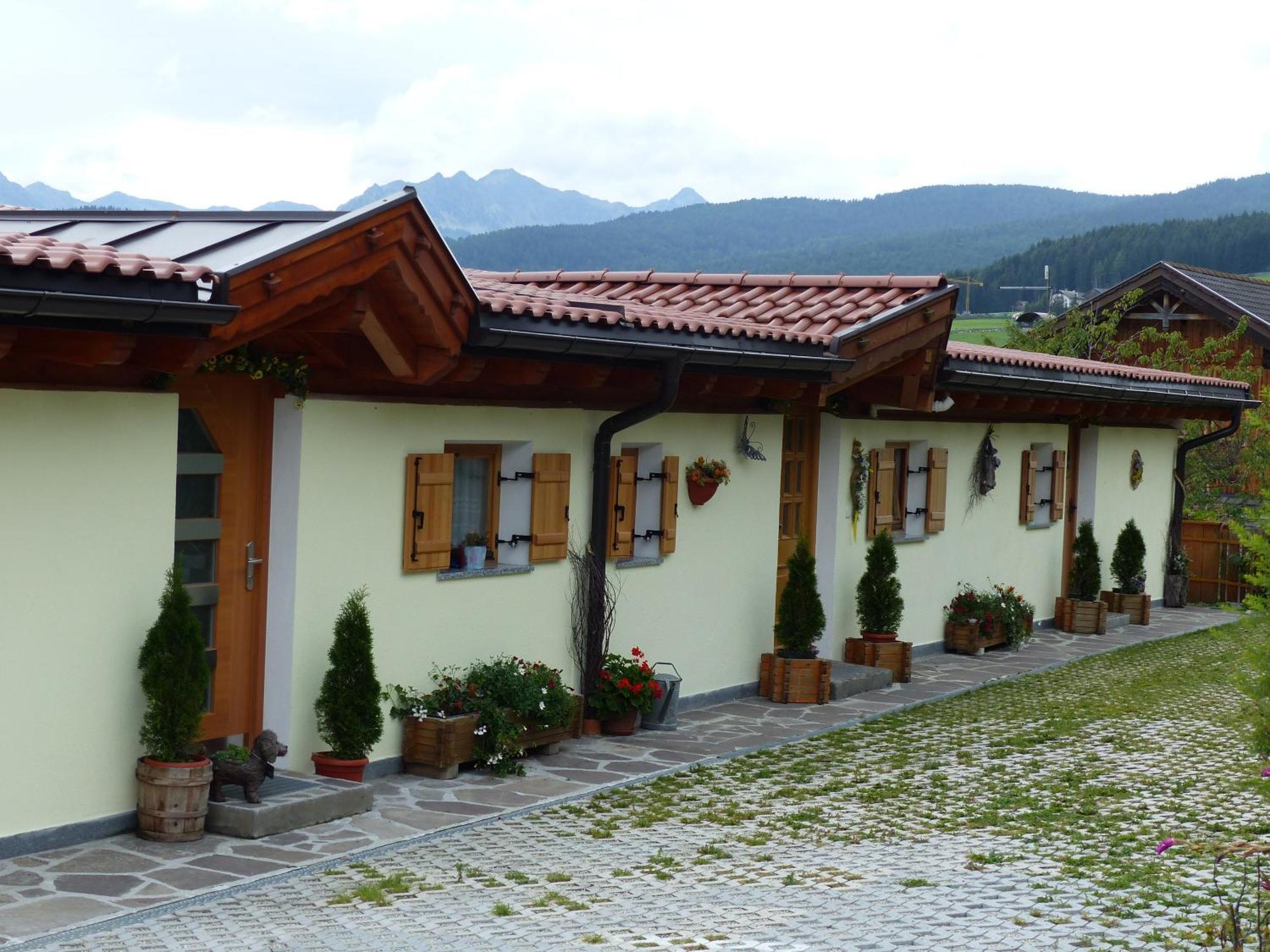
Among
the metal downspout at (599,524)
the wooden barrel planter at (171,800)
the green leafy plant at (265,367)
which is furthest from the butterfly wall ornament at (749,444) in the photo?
the wooden barrel planter at (171,800)

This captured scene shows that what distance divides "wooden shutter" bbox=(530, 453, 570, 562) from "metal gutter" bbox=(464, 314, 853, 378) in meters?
0.83

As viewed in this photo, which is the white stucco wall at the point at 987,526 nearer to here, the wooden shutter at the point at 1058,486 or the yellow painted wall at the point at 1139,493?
the yellow painted wall at the point at 1139,493

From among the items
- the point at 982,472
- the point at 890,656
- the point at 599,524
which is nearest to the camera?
the point at 599,524

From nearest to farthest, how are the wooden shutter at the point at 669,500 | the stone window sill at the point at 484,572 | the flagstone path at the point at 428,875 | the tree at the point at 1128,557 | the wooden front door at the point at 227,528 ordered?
the flagstone path at the point at 428,875, the wooden front door at the point at 227,528, the stone window sill at the point at 484,572, the wooden shutter at the point at 669,500, the tree at the point at 1128,557

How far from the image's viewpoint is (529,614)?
34.2 ft

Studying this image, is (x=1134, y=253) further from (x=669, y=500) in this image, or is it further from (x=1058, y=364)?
(x=669, y=500)

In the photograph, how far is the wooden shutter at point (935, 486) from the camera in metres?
15.3

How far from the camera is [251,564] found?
28.3 feet

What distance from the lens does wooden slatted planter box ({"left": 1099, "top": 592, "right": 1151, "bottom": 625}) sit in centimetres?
1920

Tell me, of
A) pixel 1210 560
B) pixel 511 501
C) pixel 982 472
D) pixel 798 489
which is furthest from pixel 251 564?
pixel 1210 560

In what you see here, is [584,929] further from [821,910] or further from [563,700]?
[563,700]

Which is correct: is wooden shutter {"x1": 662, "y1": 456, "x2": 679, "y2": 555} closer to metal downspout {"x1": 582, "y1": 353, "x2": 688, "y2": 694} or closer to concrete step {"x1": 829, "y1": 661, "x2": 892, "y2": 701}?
metal downspout {"x1": 582, "y1": 353, "x2": 688, "y2": 694}

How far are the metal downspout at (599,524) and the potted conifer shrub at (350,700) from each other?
2354 mm

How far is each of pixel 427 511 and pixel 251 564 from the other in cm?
124
